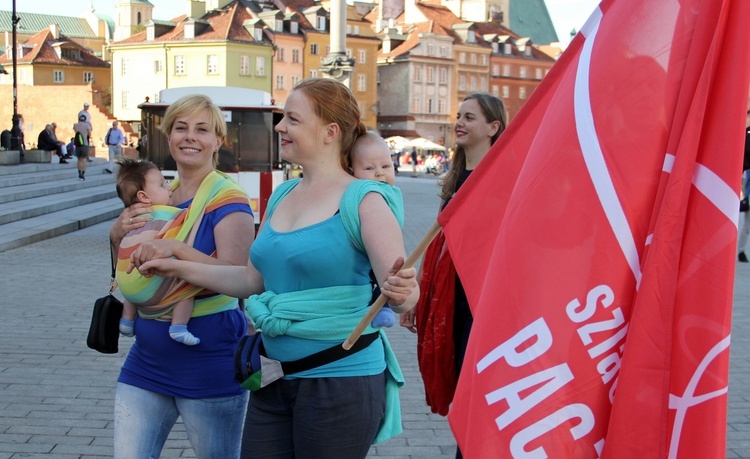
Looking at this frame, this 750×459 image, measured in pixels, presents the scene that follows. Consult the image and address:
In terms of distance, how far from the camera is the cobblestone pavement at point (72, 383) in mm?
5547

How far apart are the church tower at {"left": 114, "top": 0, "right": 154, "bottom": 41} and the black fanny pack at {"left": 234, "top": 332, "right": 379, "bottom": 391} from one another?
14761 centimetres

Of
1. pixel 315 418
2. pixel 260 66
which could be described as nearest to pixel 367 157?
pixel 315 418

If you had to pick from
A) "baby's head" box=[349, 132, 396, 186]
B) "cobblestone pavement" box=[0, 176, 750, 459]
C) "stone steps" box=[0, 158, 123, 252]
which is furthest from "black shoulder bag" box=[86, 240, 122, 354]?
A: "stone steps" box=[0, 158, 123, 252]

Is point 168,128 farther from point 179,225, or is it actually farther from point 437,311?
point 437,311

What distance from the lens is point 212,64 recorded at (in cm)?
8594

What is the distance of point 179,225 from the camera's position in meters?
3.77

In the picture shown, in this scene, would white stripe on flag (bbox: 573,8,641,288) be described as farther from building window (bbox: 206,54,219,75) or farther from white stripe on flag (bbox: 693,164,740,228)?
building window (bbox: 206,54,219,75)

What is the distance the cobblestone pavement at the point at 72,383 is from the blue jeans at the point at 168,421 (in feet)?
5.56

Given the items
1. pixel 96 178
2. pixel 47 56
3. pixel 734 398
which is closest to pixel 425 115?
pixel 47 56

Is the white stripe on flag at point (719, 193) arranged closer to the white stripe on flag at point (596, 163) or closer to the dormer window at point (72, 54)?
the white stripe on flag at point (596, 163)

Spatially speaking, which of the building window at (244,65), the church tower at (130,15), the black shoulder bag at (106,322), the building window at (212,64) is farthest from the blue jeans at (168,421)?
the church tower at (130,15)

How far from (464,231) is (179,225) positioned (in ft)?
4.04

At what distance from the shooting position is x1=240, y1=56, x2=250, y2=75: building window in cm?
8644

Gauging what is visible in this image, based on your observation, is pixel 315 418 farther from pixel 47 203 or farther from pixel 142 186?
pixel 47 203
